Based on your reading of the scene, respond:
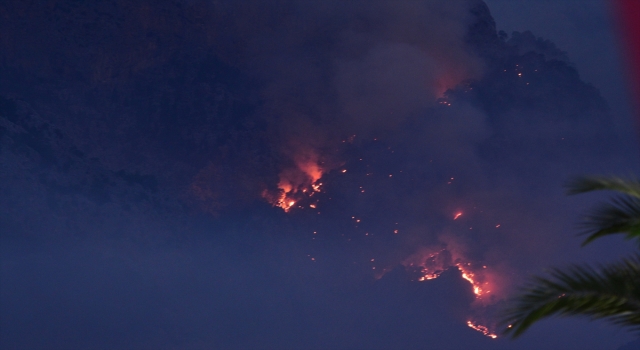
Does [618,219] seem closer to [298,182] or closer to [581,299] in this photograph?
[581,299]

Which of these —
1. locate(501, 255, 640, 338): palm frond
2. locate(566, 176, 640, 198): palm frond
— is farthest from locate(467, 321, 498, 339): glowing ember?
locate(566, 176, 640, 198): palm frond

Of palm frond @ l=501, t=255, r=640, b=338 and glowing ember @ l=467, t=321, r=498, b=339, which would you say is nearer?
palm frond @ l=501, t=255, r=640, b=338

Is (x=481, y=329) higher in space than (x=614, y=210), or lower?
higher

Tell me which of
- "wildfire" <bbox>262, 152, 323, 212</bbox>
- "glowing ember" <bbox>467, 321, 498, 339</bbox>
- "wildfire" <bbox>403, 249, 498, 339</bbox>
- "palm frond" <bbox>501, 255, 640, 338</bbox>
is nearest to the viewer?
"palm frond" <bbox>501, 255, 640, 338</bbox>

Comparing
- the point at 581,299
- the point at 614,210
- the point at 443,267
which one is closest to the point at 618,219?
the point at 614,210

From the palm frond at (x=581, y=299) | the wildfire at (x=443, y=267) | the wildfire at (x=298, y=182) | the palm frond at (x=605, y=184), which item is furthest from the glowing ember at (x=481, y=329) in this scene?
the palm frond at (x=605, y=184)

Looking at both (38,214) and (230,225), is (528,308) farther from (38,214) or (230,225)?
(38,214)

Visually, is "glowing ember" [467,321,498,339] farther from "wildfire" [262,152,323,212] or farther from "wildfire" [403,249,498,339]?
"wildfire" [262,152,323,212]
